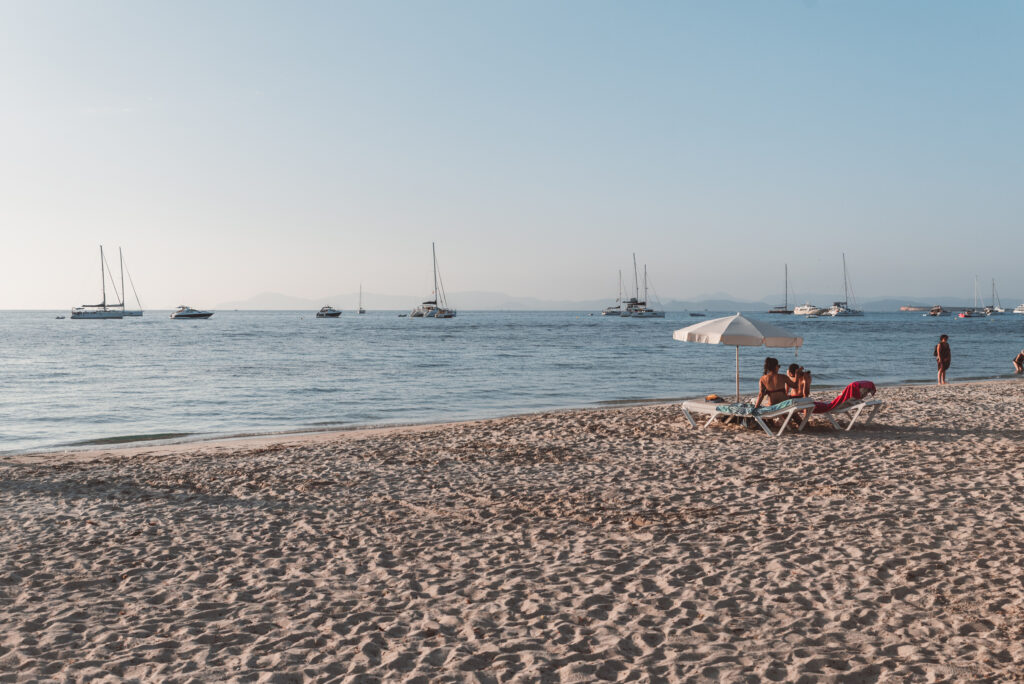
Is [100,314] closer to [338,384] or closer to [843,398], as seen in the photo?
[338,384]

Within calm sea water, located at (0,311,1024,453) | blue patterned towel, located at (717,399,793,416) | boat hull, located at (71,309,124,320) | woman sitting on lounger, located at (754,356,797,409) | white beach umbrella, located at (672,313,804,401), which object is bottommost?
calm sea water, located at (0,311,1024,453)

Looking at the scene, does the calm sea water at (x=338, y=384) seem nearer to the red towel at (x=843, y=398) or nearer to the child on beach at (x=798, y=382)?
the child on beach at (x=798, y=382)

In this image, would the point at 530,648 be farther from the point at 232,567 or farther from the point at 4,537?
the point at 4,537

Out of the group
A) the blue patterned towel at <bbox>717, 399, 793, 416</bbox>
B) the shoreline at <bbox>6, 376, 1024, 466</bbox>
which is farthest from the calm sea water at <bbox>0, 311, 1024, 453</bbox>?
the blue patterned towel at <bbox>717, 399, 793, 416</bbox>

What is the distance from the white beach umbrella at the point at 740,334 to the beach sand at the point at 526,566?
2.34 meters

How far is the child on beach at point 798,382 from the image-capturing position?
13.3 metres

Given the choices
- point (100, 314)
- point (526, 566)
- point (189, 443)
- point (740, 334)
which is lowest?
point (189, 443)

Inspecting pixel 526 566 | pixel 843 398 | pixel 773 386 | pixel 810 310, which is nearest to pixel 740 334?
pixel 773 386

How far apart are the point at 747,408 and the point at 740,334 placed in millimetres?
1341

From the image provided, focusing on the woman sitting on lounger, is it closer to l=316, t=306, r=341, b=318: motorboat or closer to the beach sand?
the beach sand

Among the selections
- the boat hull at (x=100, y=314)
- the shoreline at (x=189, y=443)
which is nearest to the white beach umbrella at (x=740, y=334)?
the shoreline at (x=189, y=443)

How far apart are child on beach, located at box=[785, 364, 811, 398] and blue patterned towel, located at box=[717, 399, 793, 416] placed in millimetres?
467

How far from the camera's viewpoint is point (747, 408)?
1293 cm

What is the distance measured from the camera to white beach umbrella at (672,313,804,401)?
13.0m
